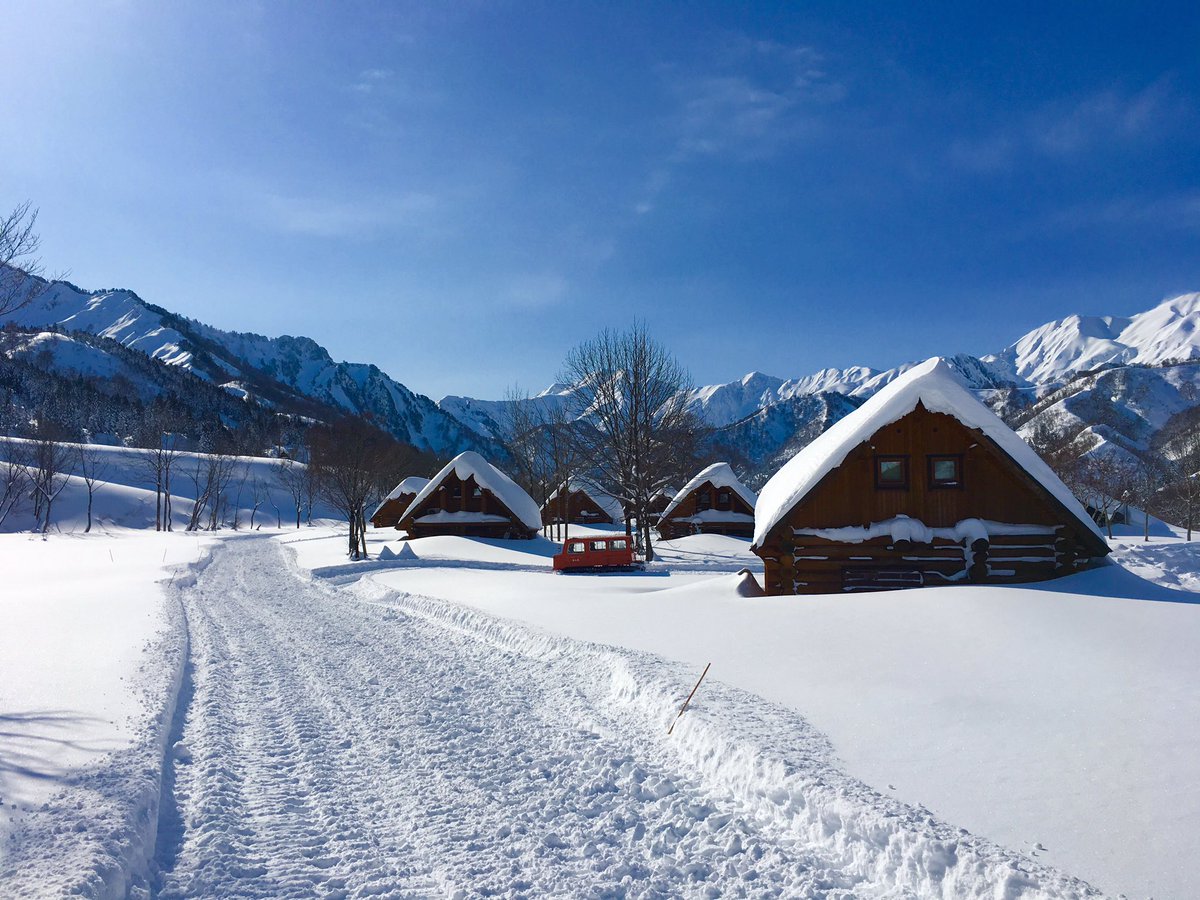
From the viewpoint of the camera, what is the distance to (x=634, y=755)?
687 cm

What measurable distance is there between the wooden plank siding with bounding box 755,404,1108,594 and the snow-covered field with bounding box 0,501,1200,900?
270cm

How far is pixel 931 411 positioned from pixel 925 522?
289cm

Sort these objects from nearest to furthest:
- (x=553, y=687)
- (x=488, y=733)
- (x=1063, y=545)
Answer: (x=488, y=733) → (x=553, y=687) → (x=1063, y=545)

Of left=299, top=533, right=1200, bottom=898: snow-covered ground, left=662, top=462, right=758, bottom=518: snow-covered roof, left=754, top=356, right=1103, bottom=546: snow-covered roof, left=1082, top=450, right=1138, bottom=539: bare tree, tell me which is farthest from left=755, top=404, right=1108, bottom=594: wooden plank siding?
left=1082, top=450, right=1138, bottom=539: bare tree

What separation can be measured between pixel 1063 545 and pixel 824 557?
5560mm

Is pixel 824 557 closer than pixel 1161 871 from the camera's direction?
No

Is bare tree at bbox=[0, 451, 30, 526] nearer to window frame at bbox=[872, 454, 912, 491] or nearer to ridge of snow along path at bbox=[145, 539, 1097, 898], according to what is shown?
ridge of snow along path at bbox=[145, 539, 1097, 898]

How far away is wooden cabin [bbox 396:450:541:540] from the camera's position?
4072 centimetres

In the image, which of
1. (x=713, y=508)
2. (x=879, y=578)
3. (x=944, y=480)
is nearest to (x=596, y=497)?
(x=713, y=508)

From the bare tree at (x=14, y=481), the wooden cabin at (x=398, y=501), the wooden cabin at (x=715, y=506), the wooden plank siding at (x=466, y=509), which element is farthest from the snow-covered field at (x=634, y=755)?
the bare tree at (x=14, y=481)

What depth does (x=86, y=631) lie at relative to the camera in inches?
505

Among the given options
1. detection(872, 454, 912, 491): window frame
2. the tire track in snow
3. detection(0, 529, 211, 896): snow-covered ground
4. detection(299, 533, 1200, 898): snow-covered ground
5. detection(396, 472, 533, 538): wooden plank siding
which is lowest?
the tire track in snow

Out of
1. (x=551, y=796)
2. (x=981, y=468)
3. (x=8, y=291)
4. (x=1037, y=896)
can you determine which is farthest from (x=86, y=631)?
(x=981, y=468)

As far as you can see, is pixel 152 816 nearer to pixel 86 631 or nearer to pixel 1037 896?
pixel 1037 896
